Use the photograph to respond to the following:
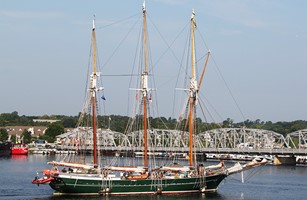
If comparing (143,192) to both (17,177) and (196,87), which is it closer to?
(196,87)

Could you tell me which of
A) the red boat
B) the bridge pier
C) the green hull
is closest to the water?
the green hull

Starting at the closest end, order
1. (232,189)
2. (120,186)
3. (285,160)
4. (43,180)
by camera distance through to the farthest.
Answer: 1. (43,180)
2. (120,186)
3. (232,189)
4. (285,160)

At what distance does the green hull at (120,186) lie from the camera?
8431cm

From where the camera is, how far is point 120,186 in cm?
8556

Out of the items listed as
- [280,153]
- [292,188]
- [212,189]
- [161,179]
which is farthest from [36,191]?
[280,153]

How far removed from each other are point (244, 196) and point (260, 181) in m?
27.0

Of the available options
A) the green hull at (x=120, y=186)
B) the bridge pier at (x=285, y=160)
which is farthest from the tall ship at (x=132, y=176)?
the bridge pier at (x=285, y=160)

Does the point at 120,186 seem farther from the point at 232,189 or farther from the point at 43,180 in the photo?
the point at 232,189

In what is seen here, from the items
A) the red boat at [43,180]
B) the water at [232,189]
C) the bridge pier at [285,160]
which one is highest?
the bridge pier at [285,160]

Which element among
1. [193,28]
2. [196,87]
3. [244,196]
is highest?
[193,28]

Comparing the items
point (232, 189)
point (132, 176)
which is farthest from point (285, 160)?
point (132, 176)

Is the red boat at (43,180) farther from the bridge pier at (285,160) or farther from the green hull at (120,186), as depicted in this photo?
the bridge pier at (285,160)

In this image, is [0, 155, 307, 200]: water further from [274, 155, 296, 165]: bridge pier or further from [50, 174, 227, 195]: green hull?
[274, 155, 296, 165]: bridge pier

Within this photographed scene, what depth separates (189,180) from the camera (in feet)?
290
